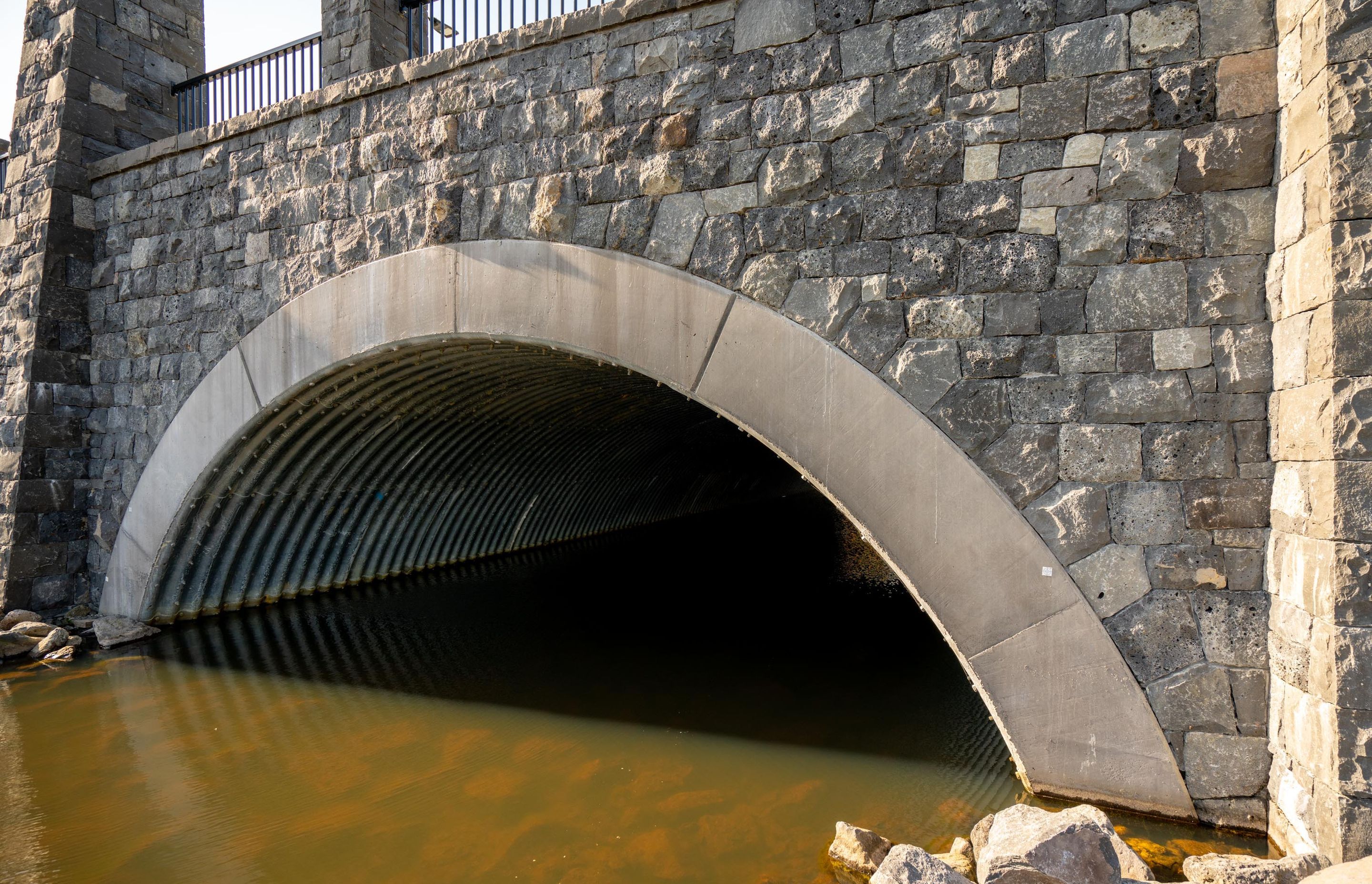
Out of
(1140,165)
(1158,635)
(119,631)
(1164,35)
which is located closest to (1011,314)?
(1140,165)

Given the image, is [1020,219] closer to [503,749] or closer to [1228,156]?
[1228,156]

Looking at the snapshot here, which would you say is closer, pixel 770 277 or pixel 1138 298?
pixel 1138 298

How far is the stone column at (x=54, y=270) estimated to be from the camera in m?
6.86

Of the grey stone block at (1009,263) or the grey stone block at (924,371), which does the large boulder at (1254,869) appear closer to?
the grey stone block at (924,371)

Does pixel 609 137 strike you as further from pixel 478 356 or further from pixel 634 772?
pixel 634 772

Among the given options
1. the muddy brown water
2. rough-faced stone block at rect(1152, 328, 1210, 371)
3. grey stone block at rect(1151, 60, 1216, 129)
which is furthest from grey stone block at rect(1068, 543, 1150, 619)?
grey stone block at rect(1151, 60, 1216, 129)

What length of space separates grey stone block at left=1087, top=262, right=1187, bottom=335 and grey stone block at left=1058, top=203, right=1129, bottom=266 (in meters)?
0.05

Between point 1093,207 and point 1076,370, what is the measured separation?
2.24 feet

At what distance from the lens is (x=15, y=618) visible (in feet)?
21.6

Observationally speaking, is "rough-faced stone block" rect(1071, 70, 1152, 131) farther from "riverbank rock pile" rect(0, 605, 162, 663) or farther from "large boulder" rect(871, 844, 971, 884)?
"riverbank rock pile" rect(0, 605, 162, 663)

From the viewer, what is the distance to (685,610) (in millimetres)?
7582

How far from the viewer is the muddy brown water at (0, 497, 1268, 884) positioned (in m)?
3.38

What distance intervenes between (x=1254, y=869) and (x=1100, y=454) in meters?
1.54

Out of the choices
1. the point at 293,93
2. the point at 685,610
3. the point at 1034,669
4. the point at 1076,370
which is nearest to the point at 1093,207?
the point at 1076,370
